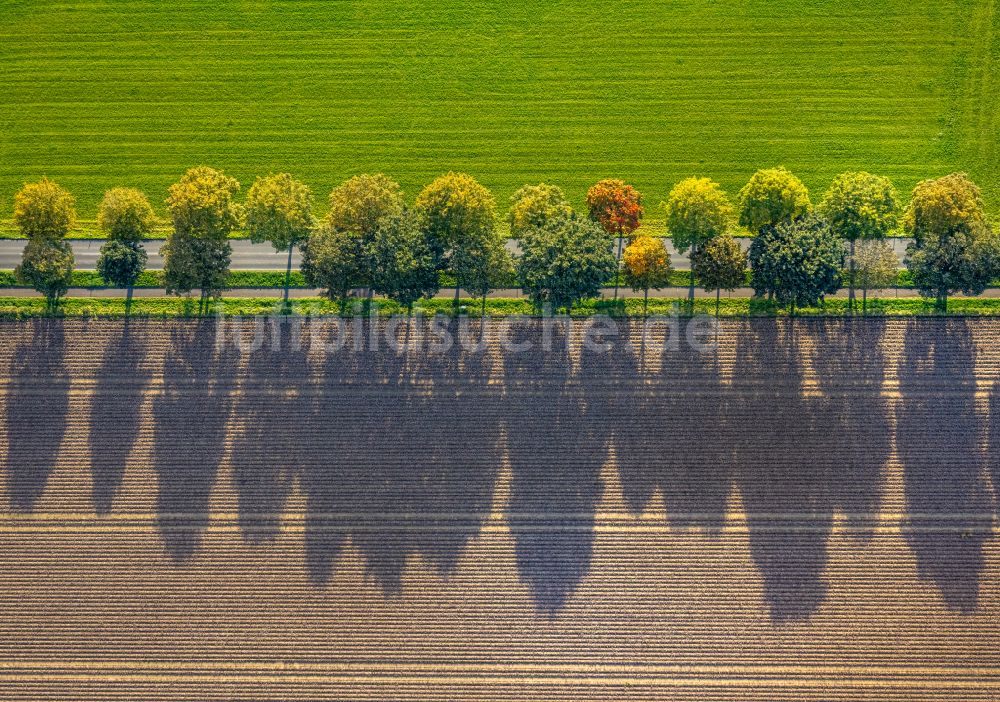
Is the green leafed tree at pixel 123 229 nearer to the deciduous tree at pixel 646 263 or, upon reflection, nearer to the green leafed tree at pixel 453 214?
the green leafed tree at pixel 453 214

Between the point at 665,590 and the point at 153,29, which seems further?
the point at 153,29

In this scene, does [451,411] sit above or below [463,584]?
above

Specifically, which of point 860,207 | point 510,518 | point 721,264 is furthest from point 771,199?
→ point 510,518

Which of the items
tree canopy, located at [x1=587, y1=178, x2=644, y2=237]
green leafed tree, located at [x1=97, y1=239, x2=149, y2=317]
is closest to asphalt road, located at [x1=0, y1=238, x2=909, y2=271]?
green leafed tree, located at [x1=97, y1=239, x2=149, y2=317]

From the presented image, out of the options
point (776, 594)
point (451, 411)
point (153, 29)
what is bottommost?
point (776, 594)

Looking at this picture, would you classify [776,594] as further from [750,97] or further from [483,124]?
[483,124]

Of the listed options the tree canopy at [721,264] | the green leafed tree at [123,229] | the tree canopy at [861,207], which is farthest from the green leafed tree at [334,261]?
the tree canopy at [861,207]

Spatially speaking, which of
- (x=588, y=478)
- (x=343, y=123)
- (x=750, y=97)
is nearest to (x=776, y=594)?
(x=588, y=478)
